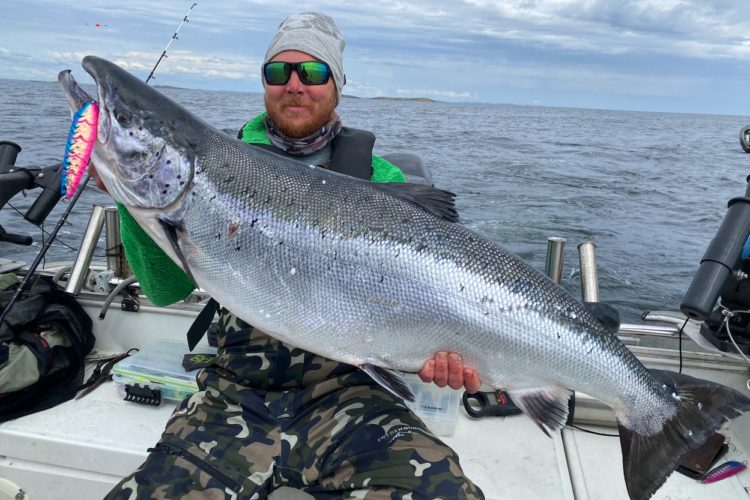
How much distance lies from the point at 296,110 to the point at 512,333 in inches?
72.3

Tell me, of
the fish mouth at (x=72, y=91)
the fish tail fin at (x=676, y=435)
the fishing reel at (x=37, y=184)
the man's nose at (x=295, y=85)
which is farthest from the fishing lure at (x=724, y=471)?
the fishing reel at (x=37, y=184)

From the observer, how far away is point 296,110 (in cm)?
351

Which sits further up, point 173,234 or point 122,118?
point 122,118

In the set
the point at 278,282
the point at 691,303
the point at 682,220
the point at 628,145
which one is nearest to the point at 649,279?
the point at 682,220

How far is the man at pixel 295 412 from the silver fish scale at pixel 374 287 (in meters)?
0.22

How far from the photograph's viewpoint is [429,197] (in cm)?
283

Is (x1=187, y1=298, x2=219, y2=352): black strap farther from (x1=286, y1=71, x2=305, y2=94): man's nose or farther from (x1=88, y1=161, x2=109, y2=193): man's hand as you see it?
(x1=286, y1=71, x2=305, y2=94): man's nose

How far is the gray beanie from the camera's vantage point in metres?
3.51

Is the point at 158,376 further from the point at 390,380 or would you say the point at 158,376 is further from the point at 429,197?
the point at 429,197

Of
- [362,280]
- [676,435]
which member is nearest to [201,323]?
[362,280]

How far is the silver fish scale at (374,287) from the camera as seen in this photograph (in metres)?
2.61

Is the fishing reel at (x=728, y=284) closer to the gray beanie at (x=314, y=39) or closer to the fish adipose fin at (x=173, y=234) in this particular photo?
the gray beanie at (x=314, y=39)

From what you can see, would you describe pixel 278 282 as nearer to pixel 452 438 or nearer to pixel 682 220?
pixel 452 438

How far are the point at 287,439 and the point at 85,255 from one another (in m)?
2.69
